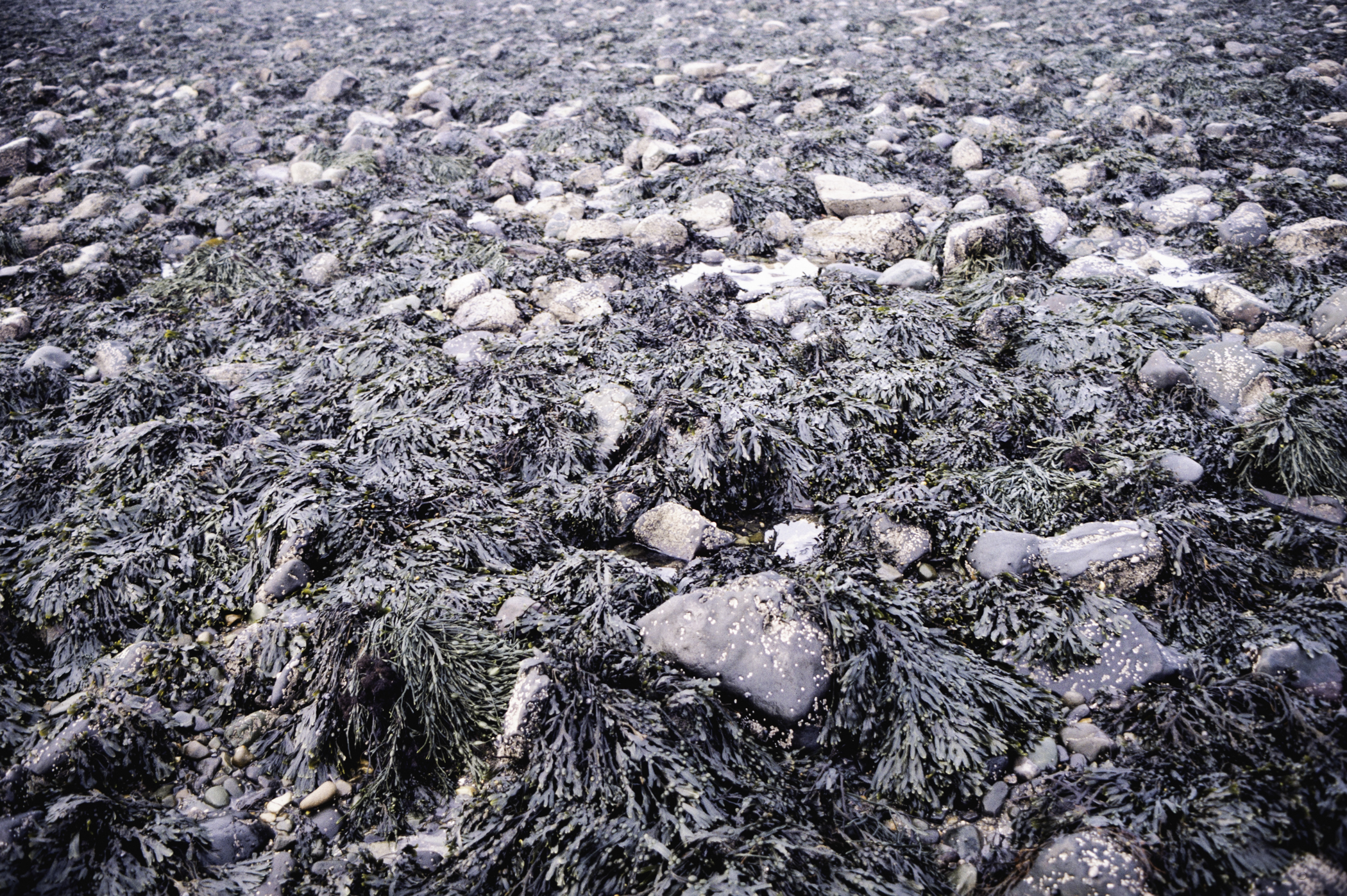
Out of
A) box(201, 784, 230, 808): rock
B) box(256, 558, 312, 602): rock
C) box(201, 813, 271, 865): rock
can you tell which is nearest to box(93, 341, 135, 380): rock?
box(256, 558, 312, 602): rock

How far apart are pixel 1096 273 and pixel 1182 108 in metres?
5.00

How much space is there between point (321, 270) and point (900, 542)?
4.99 metres

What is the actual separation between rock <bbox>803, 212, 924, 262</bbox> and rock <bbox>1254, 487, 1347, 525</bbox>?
3150 millimetres

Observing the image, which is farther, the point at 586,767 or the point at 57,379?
the point at 57,379

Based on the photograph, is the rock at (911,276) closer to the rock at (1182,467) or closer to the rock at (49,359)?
the rock at (1182,467)

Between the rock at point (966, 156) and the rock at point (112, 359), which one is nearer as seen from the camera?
the rock at point (112, 359)

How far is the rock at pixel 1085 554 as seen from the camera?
2.87 meters

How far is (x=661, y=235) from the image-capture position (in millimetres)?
6039

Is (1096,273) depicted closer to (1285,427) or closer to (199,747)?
(1285,427)

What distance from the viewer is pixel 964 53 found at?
11.0 meters

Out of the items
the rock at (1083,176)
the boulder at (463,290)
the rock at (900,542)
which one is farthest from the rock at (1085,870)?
the rock at (1083,176)

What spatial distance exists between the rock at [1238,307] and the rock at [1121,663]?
121 inches

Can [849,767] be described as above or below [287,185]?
below

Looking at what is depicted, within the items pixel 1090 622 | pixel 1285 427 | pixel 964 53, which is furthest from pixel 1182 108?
pixel 1090 622
